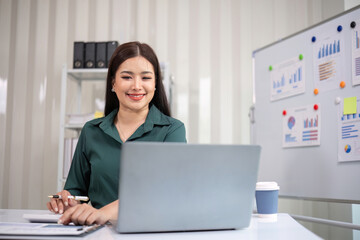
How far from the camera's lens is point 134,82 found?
1425 mm

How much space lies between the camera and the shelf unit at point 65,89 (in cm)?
268

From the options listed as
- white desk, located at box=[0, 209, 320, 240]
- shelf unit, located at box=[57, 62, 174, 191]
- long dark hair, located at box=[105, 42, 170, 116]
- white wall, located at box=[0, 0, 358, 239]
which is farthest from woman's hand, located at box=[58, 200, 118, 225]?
white wall, located at box=[0, 0, 358, 239]

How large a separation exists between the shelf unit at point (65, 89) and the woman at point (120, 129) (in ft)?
4.10

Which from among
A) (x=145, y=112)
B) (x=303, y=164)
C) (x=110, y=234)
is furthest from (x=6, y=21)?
(x=110, y=234)

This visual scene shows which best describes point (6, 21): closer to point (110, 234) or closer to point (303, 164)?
point (303, 164)

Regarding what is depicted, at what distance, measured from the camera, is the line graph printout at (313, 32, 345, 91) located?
1.83 meters

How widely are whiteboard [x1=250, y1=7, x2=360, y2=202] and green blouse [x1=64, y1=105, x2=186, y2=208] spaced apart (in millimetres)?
865

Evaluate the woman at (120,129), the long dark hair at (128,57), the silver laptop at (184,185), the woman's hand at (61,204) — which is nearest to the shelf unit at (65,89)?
the long dark hair at (128,57)

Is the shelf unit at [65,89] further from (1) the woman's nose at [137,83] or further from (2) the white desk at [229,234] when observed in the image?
(2) the white desk at [229,234]

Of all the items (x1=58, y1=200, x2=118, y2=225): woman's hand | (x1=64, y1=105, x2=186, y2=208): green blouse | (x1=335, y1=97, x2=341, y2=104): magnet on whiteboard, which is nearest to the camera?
(x1=58, y1=200, x2=118, y2=225): woman's hand

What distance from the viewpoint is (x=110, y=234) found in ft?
2.65

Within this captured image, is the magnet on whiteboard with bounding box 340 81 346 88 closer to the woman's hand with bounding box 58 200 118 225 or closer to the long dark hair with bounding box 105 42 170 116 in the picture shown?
the long dark hair with bounding box 105 42 170 116

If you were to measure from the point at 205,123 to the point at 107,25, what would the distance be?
117 cm

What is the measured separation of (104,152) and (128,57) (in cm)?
39
